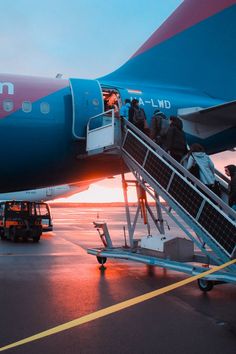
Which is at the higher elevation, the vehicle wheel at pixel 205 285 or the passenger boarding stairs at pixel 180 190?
the passenger boarding stairs at pixel 180 190

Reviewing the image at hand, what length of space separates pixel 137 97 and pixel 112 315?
6358 millimetres

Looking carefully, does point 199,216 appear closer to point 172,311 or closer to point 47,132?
point 172,311

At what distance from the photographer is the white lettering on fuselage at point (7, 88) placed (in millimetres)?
9719

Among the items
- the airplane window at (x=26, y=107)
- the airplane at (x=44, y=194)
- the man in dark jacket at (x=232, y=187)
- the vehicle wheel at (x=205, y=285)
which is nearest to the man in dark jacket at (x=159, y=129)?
the man in dark jacket at (x=232, y=187)

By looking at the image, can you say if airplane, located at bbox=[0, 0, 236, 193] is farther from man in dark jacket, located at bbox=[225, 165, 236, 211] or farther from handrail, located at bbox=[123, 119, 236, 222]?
man in dark jacket, located at bbox=[225, 165, 236, 211]

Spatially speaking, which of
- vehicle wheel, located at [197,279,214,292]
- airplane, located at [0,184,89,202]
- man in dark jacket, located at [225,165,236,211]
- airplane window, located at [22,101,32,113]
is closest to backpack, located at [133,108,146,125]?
airplane window, located at [22,101,32,113]

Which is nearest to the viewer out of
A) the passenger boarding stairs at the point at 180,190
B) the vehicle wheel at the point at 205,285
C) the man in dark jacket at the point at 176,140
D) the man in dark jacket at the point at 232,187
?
the passenger boarding stairs at the point at 180,190

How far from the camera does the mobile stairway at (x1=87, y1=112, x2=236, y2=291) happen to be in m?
7.67

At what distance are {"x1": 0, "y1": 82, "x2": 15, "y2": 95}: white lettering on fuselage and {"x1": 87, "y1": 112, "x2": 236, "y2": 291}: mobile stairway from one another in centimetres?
204

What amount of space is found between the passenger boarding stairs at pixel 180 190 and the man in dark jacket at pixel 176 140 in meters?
0.28

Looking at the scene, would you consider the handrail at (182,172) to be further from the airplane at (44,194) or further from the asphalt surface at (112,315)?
the airplane at (44,194)

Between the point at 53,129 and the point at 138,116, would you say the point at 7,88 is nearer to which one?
the point at 53,129

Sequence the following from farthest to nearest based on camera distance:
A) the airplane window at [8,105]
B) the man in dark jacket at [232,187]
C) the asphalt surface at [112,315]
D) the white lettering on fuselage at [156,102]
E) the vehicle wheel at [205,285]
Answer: the white lettering on fuselage at [156,102] → the airplane window at [8,105] → the vehicle wheel at [205,285] → the man in dark jacket at [232,187] → the asphalt surface at [112,315]

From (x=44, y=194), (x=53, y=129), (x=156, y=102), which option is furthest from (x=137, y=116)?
(x=44, y=194)
